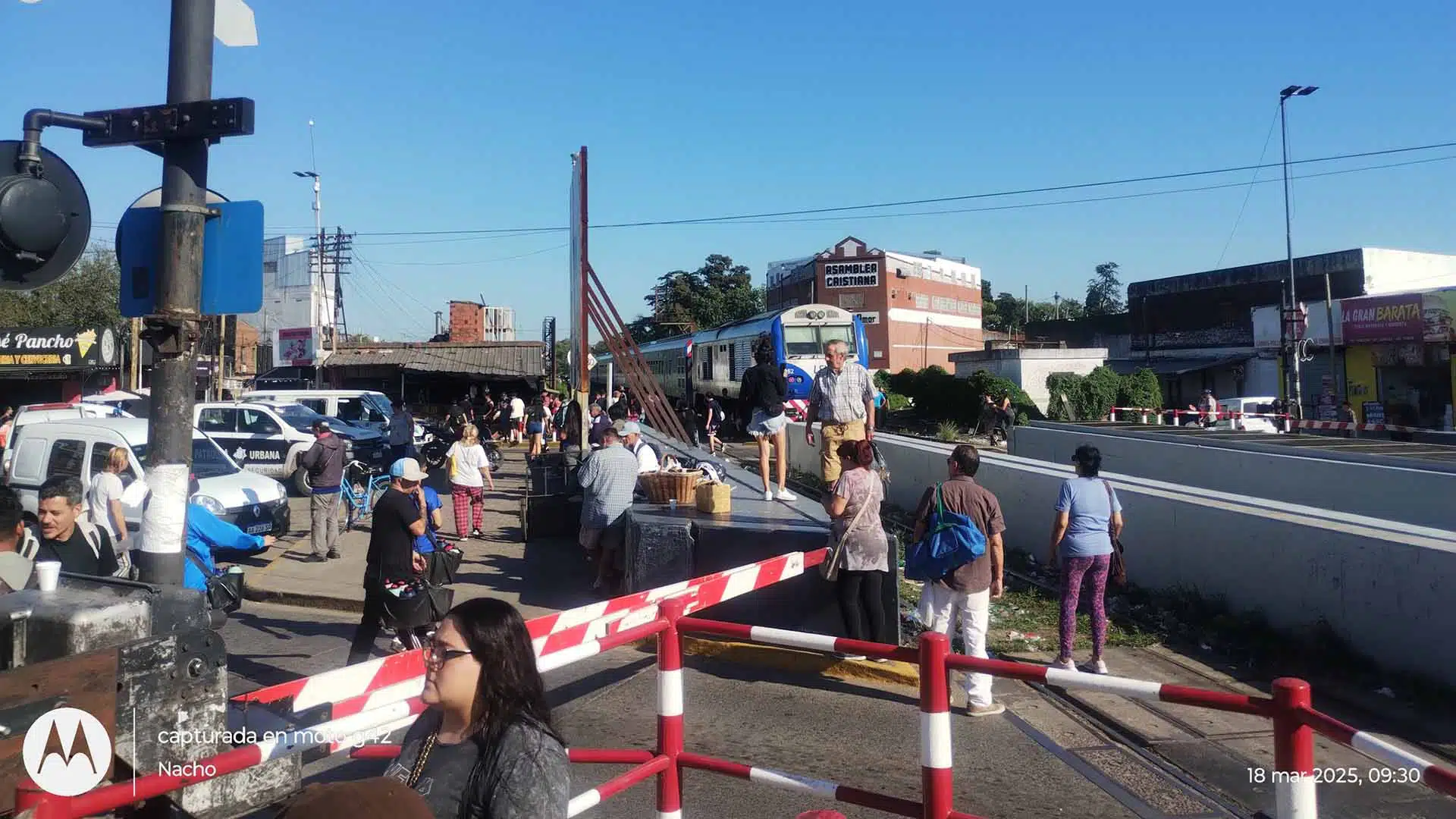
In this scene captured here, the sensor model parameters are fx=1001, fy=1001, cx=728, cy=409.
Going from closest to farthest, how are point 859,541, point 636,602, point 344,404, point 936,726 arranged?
point 936,726, point 636,602, point 859,541, point 344,404

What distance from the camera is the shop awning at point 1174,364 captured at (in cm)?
4203

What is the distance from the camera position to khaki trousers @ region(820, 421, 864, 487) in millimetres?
8898

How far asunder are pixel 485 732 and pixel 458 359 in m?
39.8

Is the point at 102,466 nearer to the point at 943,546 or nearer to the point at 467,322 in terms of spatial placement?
the point at 943,546

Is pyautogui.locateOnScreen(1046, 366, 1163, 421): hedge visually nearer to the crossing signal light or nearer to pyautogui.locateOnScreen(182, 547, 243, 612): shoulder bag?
pyautogui.locateOnScreen(182, 547, 243, 612): shoulder bag

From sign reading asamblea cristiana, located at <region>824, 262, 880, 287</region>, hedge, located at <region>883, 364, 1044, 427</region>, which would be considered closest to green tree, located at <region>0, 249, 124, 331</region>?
hedge, located at <region>883, 364, 1044, 427</region>

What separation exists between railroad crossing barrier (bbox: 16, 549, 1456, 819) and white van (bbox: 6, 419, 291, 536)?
909cm

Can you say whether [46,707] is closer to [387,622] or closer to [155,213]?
[155,213]

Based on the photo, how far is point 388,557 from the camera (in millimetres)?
6992

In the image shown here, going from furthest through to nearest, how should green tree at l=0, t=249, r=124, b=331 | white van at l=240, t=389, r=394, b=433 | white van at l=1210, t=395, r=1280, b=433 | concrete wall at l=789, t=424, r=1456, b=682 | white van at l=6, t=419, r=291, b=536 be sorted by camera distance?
1. green tree at l=0, t=249, r=124, b=331
2. white van at l=1210, t=395, r=1280, b=433
3. white van at l=240, t=389, r=394, b=433
4. white van at l=6, t=419, r=291, b=536
5. concrete wall at l=789, t=424, r=1456, b=682

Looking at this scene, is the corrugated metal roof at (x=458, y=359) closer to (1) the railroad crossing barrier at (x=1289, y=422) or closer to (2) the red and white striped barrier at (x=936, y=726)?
(1) the railroad crossing barrier at (x=1289, y=422)

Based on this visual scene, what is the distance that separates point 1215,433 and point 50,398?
31.9m

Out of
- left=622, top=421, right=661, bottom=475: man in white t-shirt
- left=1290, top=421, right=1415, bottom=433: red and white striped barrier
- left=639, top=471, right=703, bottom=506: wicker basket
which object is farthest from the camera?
left=1290, top=421, right=1415, bottom=433: red and white striped barrier

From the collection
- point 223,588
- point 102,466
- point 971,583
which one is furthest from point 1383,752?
point 102,466
